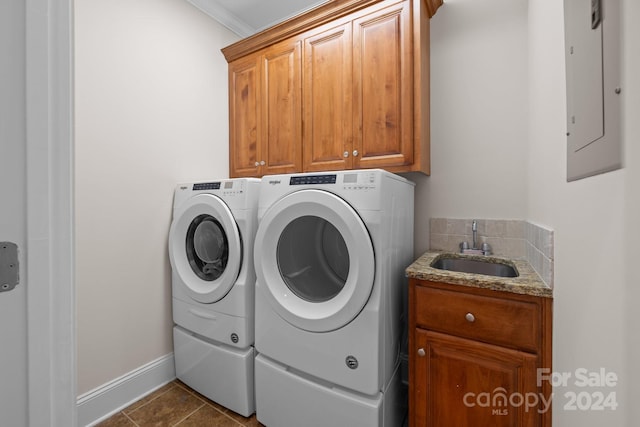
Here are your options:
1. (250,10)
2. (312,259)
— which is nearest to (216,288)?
(312,259)

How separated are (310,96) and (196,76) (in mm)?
956

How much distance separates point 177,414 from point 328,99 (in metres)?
2.09

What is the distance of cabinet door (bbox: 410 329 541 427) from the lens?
102 centimetres

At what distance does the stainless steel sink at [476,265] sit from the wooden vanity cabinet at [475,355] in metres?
0.35

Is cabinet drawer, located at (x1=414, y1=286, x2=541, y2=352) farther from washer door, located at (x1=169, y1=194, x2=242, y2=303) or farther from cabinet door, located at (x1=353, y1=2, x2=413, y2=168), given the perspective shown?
washer door, located at (x1=169, y1=194, x2=242, y2=303)

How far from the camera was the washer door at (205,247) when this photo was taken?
151cm

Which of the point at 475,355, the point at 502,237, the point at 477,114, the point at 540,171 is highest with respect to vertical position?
the point at 477,114

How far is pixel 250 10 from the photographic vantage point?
217 centimetres

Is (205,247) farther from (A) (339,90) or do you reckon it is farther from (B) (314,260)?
(A) (339,90)

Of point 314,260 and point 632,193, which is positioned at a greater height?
point 632,193

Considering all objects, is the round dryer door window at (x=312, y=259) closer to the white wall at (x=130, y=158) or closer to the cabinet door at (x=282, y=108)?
the cabinet door at (x=282, y=108)

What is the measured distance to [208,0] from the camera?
6.70 feet

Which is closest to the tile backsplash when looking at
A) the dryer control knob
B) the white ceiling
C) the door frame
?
the dryer control knob

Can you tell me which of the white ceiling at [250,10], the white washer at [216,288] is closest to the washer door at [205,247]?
the white washer at [216,288]
